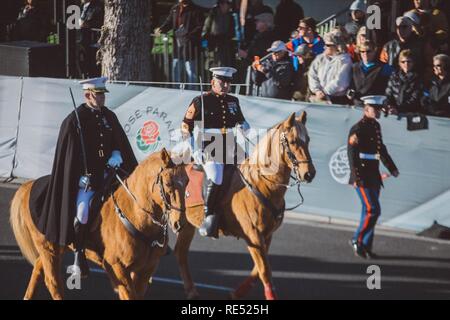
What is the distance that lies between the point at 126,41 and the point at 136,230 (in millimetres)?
10397

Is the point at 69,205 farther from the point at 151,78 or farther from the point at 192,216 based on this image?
the point at 151,78

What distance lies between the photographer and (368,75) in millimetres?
16719

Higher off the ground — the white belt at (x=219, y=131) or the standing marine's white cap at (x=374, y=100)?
the standing marine's white cap at (x=374, y=100)

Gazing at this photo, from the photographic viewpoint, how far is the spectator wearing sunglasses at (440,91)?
16.1m

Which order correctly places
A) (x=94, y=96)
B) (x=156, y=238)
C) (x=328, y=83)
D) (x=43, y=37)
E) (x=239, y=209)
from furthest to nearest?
(x=43, y=37), (x=328, y=83), (x=239, y=209), (x=94, y=96), (x=156, y=238)

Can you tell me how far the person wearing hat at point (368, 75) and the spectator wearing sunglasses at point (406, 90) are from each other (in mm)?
389

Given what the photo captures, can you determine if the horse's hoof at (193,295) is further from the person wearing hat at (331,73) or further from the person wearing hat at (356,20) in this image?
the person wearing hat at (356,20)

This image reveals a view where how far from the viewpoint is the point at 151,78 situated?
2203 centimetres

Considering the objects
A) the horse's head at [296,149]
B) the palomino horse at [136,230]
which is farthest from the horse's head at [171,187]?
the horse's head at [296,149]

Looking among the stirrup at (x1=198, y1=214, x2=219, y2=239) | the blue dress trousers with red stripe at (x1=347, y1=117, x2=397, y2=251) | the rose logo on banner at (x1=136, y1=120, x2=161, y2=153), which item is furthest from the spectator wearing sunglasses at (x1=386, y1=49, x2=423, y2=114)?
the stirrup at (x1=198, y1=214, x2=219, y2=239)

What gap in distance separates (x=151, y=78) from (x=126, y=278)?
11.3 metres

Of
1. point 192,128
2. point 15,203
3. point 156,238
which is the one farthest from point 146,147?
point 156,238

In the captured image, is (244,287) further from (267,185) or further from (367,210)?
(367,210)

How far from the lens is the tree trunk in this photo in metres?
20.9
